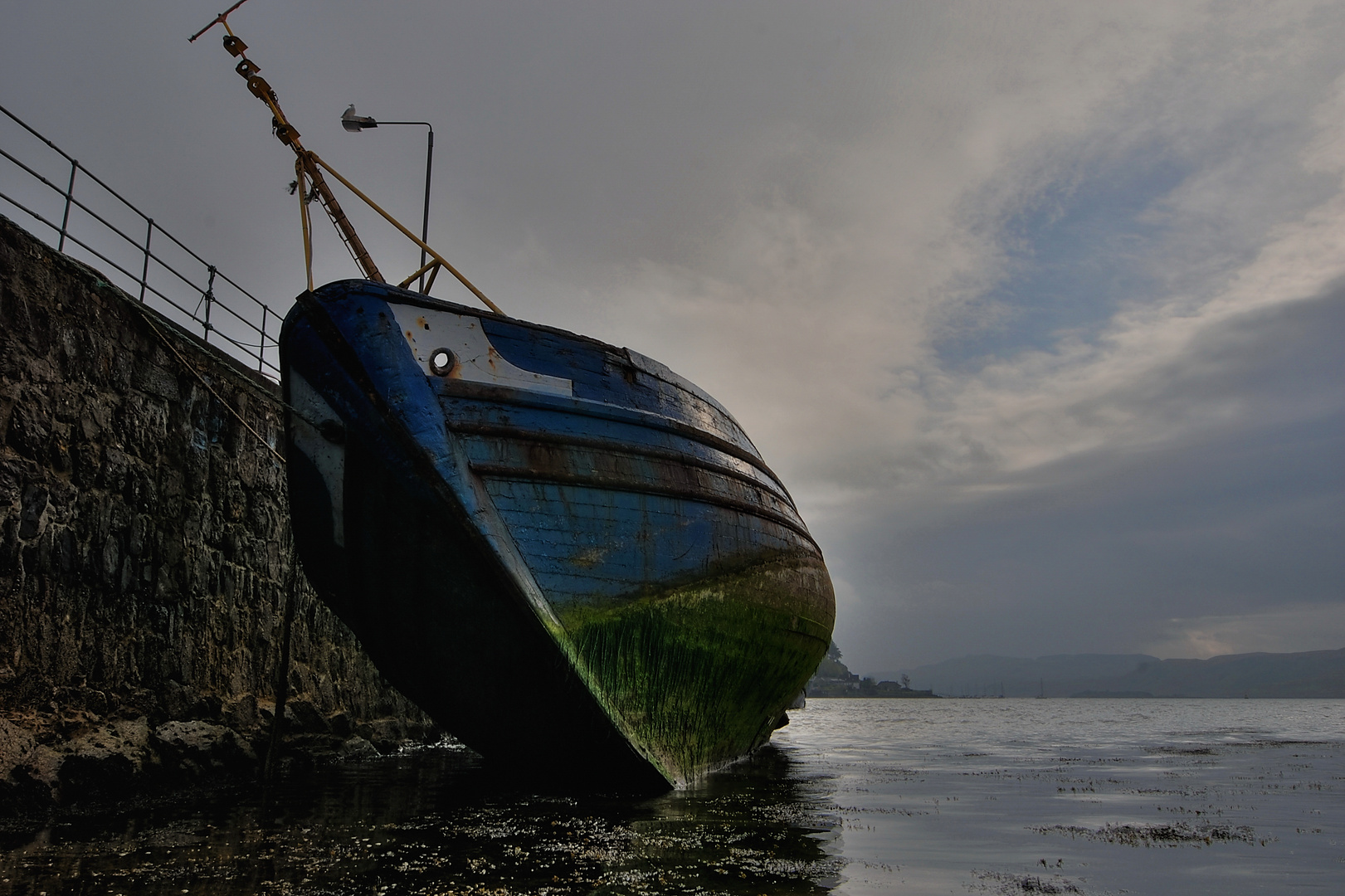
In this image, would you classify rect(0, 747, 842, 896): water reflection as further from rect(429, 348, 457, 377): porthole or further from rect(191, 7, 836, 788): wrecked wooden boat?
rect(429, 348, 457, 377): porthole

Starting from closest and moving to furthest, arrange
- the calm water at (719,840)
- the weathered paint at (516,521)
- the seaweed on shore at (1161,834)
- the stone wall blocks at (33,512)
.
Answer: the calm water at (719,840), the seaweed on shore at (1161,834), the weathered paint at (516,521), the stone wall blocks at (33,512)

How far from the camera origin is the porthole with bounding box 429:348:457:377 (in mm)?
6078

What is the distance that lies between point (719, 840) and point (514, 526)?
7.81ft

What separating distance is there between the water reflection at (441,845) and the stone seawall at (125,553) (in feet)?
3.11

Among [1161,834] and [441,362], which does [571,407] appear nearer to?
[441,362]

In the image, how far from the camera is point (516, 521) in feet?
19.4

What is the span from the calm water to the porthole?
296 cm

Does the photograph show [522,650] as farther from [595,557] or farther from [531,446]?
[531,446]

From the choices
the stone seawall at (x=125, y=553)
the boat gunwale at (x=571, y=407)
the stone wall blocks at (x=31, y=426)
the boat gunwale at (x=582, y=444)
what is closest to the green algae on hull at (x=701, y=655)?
the boat gunwale at (x=582, y=444)

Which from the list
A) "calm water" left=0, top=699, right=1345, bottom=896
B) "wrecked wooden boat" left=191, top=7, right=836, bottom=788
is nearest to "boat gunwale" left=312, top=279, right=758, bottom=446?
"wrecked wooden boat" left=191, top=7, right=836, bottom=788

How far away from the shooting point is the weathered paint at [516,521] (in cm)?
590

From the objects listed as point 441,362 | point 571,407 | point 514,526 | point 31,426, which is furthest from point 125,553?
point 571,407

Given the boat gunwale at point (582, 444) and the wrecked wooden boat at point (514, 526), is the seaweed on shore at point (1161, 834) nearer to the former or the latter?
the wrecked wooden boat at point (514, 526)

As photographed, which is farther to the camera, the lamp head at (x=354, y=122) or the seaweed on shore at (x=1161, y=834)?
the lamp head at (x=354, y=122)
